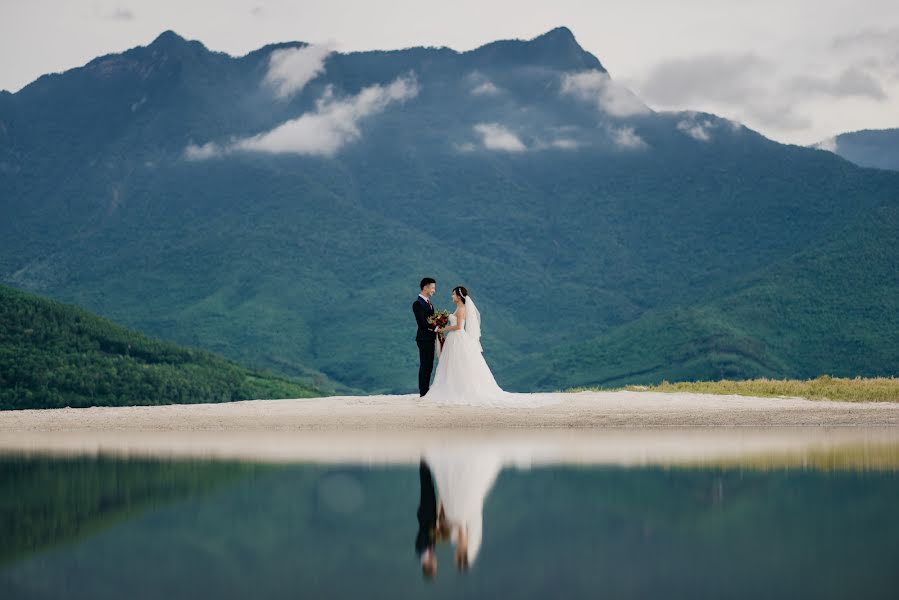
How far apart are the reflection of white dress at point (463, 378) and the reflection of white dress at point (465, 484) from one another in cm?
953

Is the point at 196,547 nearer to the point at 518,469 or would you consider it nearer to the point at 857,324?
the point at 518,469

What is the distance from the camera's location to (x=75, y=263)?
159375 millimetres

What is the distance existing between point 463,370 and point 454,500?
626 inches

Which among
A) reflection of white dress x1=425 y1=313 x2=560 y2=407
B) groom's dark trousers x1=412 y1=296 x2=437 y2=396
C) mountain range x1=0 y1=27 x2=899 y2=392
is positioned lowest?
reflection of white dress x1=425 y1=313 x2=560 y2=407

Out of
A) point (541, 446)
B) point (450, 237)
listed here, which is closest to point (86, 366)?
point (541, 446)

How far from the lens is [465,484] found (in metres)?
15.4

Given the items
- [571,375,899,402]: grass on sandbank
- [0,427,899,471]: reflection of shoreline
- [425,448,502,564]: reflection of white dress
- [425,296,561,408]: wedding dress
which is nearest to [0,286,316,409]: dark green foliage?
[425,296,561,408]: wedding dress

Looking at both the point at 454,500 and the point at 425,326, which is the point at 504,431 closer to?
the point at 425,326

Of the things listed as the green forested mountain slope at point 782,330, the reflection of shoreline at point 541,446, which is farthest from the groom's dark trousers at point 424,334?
the green forested mountain slope at point 782,330

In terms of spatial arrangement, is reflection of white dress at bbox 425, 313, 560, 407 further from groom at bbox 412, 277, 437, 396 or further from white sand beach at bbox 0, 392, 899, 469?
white sand beach at bbox 0, 392, 899, 469

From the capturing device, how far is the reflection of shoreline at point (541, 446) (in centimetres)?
1825

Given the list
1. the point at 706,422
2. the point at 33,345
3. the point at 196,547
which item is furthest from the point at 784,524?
the point at 33,345

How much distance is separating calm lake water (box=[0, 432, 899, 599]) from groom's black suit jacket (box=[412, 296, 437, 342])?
36.7 ft

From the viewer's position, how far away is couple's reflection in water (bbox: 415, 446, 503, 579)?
1128 centimetres
